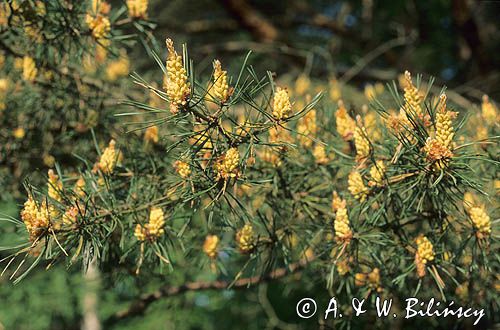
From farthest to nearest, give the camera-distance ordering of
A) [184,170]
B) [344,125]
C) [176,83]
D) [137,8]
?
[137,8]
[344,125]
[184,170]
[176,83]

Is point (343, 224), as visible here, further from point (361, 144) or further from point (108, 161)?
point (108, 161)

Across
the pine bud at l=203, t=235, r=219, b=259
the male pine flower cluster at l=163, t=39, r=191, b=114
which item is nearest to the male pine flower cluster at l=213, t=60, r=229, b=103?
the male pine flower cluster at l=163, t=39, r=191, b=114

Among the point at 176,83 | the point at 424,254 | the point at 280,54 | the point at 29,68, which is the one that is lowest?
the point at 424,254

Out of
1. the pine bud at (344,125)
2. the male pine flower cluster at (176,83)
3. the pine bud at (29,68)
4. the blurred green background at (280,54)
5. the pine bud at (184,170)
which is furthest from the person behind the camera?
the blurred green background at (280,54)

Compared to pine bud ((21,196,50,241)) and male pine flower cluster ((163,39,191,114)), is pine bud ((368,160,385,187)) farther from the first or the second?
pine bud ((21,196,50,241))

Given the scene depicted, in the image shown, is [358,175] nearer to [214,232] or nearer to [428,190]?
[428,190]

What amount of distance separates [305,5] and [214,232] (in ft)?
5.48

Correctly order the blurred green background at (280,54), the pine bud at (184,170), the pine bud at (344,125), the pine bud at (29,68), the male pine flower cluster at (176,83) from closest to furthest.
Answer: the male pine flower cluster at (176,83)
the pine bud at (184,170)
the pine bud at (344,125)
the pine bud at (29,68)
the blurred green background at (280,54)

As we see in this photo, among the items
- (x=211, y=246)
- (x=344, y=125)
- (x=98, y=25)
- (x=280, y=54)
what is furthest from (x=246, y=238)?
(x=280, y=54)

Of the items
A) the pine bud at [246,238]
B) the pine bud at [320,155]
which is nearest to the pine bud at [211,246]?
the pine bud at [246,238]

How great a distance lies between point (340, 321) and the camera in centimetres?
85

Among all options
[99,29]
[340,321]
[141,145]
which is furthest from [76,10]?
[340,321]

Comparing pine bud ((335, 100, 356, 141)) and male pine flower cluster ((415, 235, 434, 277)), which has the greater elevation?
pine bud ((335, 100, 356, 141))

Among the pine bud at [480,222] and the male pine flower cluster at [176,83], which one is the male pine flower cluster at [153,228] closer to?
the male pine flower cluster at [176,83]
